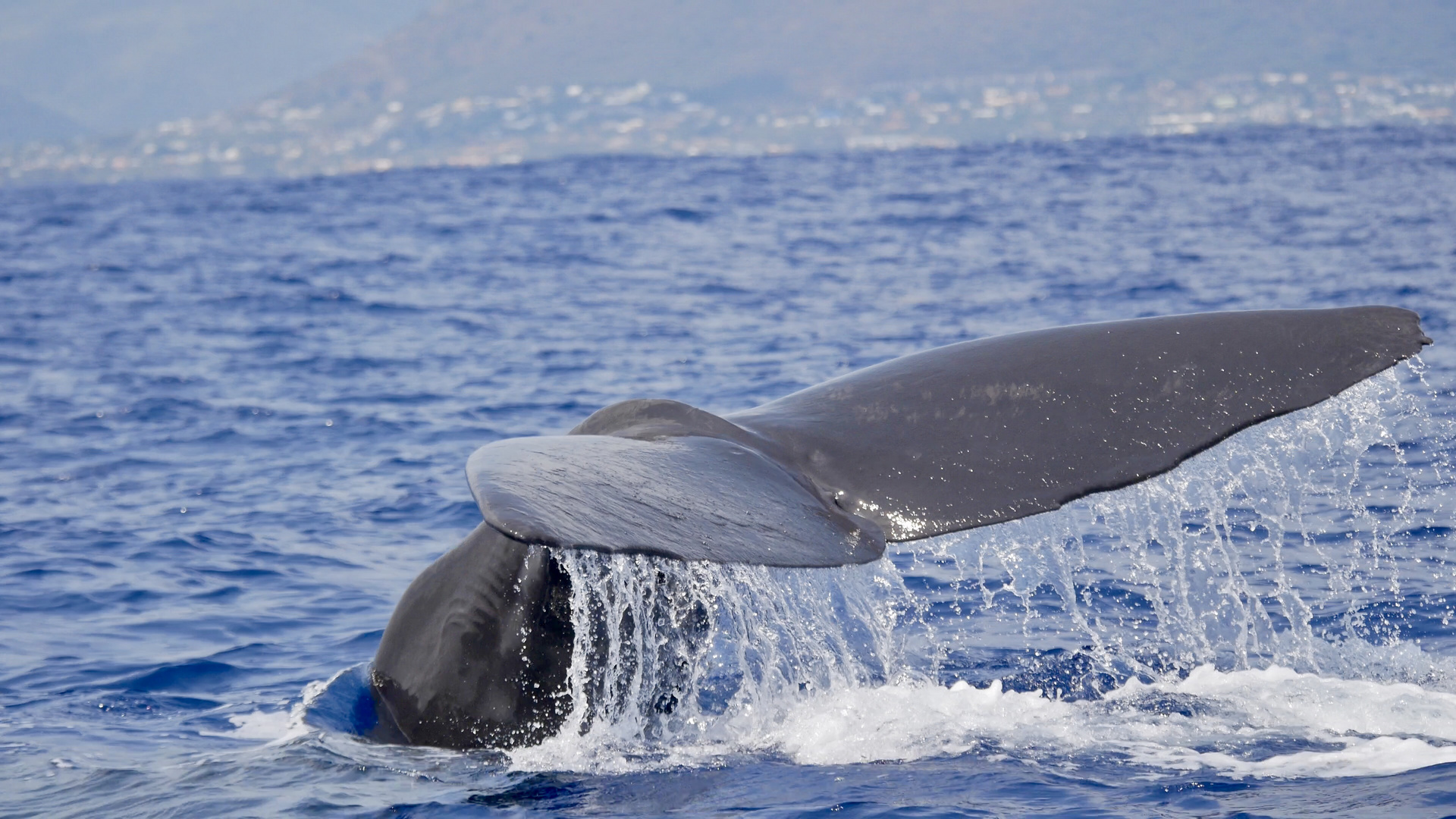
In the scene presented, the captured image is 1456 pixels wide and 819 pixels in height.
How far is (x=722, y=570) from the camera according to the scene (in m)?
4.26

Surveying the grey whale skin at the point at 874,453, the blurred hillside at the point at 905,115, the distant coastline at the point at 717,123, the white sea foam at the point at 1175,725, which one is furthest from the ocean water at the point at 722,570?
the blurred hillside at the point at 905,115

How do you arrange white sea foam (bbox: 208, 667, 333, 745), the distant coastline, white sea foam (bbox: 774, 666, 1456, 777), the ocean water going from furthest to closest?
1. the distant coastline
2. white sea foam (bbox: 208, 667, 333, 745)
3. white sea foam (bbox: 774, 666, 1456, 777)
4. the ocean water

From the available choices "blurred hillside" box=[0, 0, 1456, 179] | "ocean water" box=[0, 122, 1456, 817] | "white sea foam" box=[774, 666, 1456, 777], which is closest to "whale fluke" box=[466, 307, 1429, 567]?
"ocean water" box=[0, 122, 1456, 817]

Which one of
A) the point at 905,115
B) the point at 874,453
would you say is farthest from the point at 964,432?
the point at 905,115

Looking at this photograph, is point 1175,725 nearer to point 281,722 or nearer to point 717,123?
point 281,722

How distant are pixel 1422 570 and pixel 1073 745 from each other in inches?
127

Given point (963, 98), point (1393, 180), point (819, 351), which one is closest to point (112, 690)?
point (819, 351)

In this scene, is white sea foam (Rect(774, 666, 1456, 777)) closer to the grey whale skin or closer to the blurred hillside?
the grey whale skin

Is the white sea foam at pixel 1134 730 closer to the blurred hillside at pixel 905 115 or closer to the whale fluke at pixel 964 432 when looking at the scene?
the whale fluke at pixel 964 432

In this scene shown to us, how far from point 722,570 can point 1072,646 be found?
274 cm

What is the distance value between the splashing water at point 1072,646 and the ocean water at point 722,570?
0.02m

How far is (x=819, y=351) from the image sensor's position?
14.5 metres

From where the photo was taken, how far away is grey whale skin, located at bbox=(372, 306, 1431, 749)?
341 cm

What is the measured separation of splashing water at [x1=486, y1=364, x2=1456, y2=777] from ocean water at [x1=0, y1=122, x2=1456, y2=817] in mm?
21
